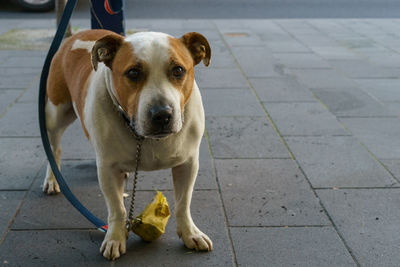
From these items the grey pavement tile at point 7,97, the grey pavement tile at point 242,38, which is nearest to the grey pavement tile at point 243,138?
the grey pavement tile at point 7,97

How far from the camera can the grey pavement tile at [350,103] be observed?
6004 millimetres

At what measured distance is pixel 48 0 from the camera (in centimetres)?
1301

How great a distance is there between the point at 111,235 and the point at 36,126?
2.68 meters

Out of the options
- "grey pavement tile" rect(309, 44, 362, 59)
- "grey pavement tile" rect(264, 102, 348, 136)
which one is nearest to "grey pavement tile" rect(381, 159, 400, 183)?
Result: "grey pavement tile" rect(264, 102, 348, 136)

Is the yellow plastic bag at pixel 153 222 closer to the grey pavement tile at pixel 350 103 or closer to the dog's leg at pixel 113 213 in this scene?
the dog's leg at pixel 113 213

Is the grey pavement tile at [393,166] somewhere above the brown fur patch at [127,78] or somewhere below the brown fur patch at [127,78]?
below

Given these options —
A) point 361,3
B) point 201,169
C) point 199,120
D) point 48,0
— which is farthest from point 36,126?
point 361,3

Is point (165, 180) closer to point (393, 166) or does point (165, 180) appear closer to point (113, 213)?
point (113, 213)

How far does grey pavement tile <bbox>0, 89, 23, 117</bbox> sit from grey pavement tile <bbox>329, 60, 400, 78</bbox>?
4.94 meters

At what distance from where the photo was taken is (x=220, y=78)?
748 cm

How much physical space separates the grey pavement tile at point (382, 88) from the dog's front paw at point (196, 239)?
418 cm

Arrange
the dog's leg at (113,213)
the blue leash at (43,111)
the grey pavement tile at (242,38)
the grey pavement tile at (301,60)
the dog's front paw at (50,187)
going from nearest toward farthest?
the dog's leg at (113,213) → the blue leash at (43,111) → the dog's front paw at (50,187) → the grey pavement tile at (301,60) → the grey pavement tile at (242,38)

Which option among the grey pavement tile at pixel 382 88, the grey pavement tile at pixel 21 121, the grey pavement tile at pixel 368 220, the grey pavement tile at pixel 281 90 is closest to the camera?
the grey pavement tile at pixel 368 220

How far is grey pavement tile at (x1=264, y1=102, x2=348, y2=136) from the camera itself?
540cm
